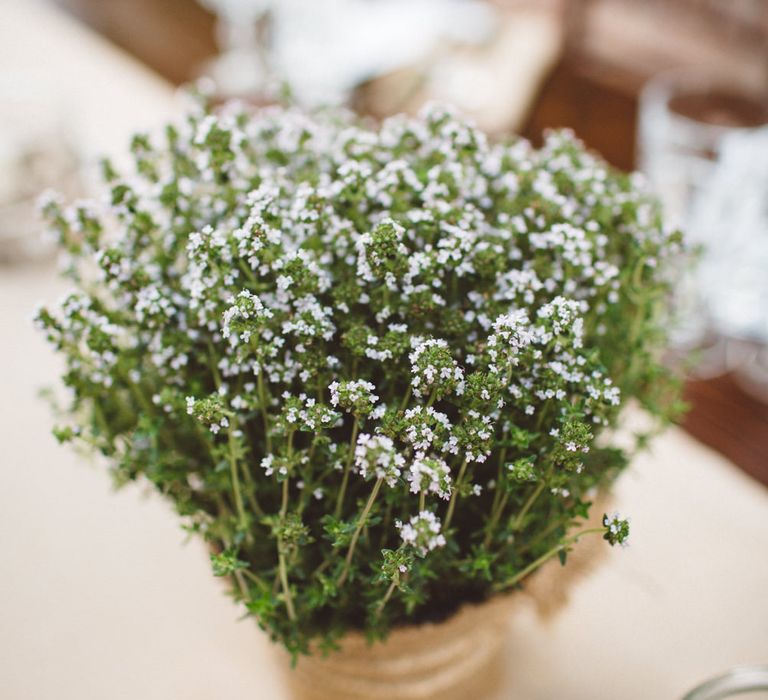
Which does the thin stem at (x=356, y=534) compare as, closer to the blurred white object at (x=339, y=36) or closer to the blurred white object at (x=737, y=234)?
the blurred white object at (x=737, y=234)

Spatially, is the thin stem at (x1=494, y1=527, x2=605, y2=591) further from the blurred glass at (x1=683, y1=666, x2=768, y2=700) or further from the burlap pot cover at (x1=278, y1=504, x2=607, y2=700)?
the blurred glass at (x1=683, y1=666, x2=768, y2=700)

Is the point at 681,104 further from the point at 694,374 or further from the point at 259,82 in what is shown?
the point at 259,82

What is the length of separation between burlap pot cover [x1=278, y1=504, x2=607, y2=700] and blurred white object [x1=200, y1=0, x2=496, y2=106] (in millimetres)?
2298

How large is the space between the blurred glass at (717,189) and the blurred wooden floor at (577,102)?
15 cm

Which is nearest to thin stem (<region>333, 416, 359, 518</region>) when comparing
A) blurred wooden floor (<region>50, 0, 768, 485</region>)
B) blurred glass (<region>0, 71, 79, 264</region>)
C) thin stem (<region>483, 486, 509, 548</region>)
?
thin stem (<region>483, 486, 509, 548</region>)

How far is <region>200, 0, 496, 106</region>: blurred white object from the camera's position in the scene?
10.1 ft

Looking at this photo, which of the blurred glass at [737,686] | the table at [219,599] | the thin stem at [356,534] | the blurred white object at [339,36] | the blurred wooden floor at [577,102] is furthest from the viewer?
the blurred white object at [339,36]

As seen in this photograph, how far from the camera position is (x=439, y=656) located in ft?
2.93

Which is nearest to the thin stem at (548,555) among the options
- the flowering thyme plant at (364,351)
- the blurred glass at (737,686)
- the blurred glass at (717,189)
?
the flowering thyme plant at (364,351)

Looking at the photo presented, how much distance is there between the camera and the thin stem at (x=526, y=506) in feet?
2.39

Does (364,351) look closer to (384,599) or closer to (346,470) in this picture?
(346,470)

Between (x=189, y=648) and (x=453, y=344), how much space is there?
59 cm

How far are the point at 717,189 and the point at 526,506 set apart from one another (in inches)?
58.9

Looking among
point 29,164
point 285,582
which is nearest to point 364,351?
A: point 285,582
